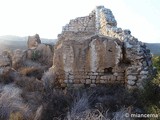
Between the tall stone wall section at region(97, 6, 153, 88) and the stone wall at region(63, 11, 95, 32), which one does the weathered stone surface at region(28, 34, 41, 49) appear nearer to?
the stone wall at region(63, 11, 95, 32)

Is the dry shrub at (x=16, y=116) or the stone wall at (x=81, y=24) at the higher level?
the stone wall at (x=81, y=24)

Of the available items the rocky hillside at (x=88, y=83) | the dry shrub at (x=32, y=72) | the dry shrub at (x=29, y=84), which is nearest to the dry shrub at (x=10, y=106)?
the rocky hillside at (x=88, y=83)

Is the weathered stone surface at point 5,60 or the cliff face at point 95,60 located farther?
the weathered stone surface at point 5,60

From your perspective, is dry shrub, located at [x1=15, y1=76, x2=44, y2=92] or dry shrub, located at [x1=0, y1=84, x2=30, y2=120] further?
dry shrub, located at [x1=15, y1=76, x2=44, y2=92]

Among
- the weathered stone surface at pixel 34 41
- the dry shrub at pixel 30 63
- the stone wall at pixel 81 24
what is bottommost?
the dry shrub at pixel 30 63

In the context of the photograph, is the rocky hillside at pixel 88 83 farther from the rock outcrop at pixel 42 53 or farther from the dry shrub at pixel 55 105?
the rock outcrop at pixel 42 53

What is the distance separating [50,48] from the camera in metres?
17.1

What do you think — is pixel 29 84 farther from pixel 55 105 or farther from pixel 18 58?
pixel 18 58

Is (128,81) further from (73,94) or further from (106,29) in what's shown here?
(106,29)

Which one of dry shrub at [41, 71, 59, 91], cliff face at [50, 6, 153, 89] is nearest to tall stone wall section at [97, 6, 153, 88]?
cliff face at [50, 6, 153, 89]

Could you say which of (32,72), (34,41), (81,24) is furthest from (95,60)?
(34,41)

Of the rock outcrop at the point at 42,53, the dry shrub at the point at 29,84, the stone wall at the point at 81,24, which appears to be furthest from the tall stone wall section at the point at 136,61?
the stone wall at the point at 81,24

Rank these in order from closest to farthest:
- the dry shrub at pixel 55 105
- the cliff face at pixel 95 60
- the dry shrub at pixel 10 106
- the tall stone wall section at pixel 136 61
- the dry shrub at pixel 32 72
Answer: the dry shrub at pixel 10 106 → the dry shrub at pixel 55 105 → the tall stone wall section at pixel 136 61 → the cliff face at pixel 95 60 → the dry shrub at pixel 32 72

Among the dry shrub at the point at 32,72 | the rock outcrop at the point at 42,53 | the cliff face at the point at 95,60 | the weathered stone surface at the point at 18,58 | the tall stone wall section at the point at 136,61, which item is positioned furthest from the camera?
the rock outcrop at the point at 42,53
